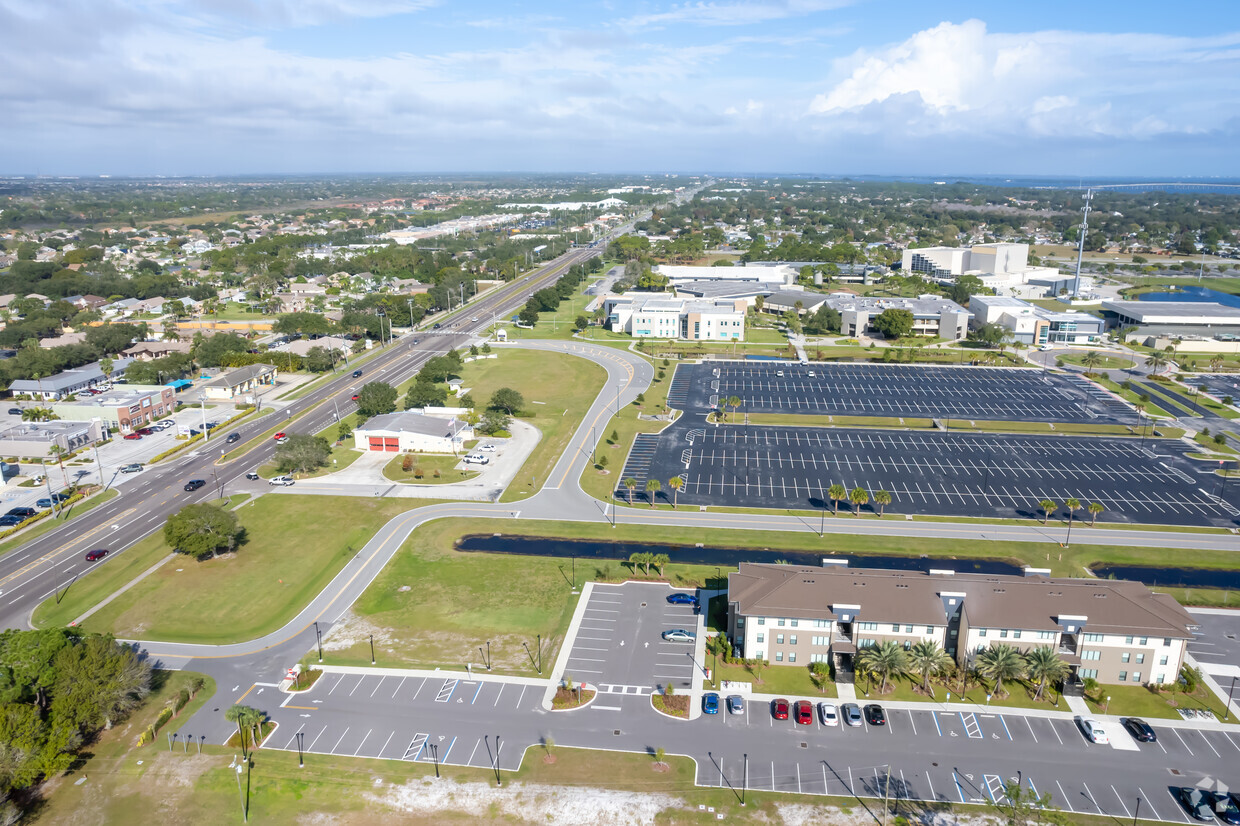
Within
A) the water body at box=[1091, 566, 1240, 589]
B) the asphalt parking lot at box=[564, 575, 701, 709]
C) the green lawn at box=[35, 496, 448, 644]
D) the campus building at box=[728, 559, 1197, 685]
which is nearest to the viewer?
the campus building at box=[728, 559, 1197, 685]

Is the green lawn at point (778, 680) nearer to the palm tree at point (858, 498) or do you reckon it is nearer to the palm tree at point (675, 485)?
the palm tree at point (675, 485)

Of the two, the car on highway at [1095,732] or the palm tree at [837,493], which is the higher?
the palm tree at [837,493]

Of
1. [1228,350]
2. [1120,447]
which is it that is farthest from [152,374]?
[1228,350]

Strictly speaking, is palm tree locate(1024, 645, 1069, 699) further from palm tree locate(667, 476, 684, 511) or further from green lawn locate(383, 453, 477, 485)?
green lawn locate(383, 453, 477, 485)

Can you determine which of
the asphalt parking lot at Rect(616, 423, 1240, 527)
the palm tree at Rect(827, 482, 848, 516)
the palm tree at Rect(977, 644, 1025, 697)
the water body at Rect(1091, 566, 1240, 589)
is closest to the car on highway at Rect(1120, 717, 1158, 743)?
the palm tree at Rect(977, 644, 1025, 697)

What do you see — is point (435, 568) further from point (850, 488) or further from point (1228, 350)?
point (1228, 350)

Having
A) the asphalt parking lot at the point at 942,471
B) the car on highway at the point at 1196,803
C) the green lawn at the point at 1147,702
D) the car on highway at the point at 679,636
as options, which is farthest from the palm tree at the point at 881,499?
the car on highway at the point at 1196,803

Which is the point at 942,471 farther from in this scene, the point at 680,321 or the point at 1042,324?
the point at 1042,324
